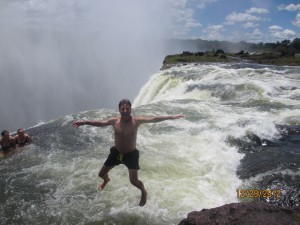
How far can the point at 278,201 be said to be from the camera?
250 inches

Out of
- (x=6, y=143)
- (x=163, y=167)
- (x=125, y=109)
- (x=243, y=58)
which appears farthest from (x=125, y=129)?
(x=243, y=58)

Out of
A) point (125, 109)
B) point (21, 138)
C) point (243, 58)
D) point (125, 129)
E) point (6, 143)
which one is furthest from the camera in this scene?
point (243, 58)

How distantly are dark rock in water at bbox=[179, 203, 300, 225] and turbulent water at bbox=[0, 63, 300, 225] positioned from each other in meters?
1.43

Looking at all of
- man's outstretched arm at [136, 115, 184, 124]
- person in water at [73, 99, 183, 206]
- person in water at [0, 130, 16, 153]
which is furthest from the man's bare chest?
person in water at [0, 130, 16, 153]

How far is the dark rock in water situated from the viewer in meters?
4.25

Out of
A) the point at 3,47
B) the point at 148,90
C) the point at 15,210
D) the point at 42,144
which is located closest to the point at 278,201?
the point at 15,210

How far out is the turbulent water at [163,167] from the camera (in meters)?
6.44

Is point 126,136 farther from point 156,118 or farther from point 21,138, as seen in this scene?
point 21,138

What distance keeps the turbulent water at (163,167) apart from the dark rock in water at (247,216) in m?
1.43

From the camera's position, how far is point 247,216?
4371 millimetres
